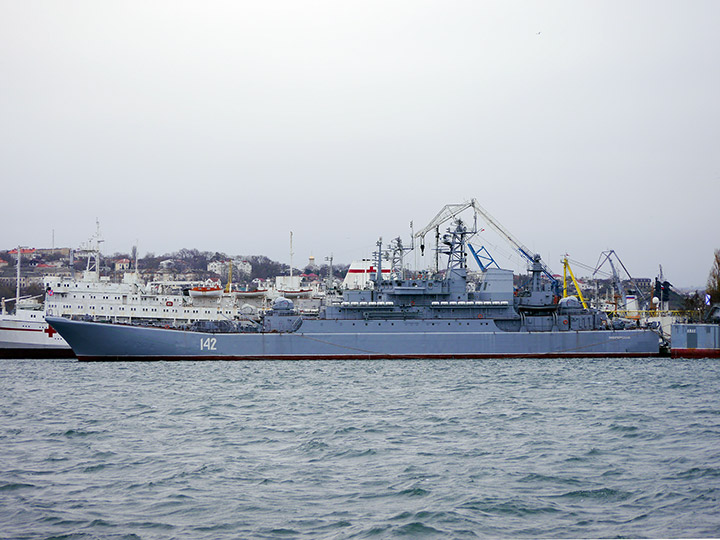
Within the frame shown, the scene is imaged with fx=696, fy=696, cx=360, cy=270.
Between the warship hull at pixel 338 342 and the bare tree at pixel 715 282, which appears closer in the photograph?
the warship hull at pixel 338 342

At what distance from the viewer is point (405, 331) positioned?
39688 mm

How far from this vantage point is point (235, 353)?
128 feet

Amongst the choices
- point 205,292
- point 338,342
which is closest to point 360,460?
point 338,342

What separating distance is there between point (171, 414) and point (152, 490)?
8.19m

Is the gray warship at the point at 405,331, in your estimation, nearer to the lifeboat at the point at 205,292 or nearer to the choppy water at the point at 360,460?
the lifeboat at the point at 205,292

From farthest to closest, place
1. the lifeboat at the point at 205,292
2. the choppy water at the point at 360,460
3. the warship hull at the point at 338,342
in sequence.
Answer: the lifeboat at the point at 205,292
the warship hull at the point at 338,342
the choppy water at the point at 360,460

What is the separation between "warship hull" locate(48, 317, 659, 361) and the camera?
38688mm

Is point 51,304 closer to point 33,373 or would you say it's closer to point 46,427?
point 33,373

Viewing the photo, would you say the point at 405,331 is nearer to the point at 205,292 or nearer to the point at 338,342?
the point at 338,342

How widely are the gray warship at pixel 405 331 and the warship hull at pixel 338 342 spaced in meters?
0.06

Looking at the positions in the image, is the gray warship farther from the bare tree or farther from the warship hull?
the bare tree

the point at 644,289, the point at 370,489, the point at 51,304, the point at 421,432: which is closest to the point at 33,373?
the point at 51,304

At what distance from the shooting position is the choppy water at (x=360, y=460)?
10.6 metres

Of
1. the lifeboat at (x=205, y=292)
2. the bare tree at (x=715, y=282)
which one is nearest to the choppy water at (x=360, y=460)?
→ the lifeboat at (x=205, y=292)
